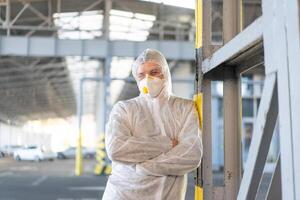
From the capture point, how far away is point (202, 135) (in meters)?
2.27

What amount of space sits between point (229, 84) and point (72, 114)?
546 inches

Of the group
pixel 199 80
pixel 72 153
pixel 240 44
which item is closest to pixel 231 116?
pixel 199 80

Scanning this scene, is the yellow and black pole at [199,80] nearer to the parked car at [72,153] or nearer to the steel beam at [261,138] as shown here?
the steel beam at [261,138]

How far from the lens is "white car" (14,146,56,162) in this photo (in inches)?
298

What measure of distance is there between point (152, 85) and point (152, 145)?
0.27m


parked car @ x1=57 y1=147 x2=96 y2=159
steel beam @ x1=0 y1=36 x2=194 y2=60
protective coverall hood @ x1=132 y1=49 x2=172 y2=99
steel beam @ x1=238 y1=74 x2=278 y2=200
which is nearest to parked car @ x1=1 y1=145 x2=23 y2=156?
protective coverall hood @ x1=132 y1=49 x2=172 y2=99

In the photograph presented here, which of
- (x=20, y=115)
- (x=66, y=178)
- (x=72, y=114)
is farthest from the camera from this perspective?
(x=72, y=114)

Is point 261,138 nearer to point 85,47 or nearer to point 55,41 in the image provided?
point 55,41

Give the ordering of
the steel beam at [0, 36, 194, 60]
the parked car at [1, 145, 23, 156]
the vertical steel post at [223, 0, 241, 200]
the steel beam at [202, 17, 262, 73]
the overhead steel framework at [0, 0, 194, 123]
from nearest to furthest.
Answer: the steel beam at [202, 17, 262, 73]
the vertical steel post at [223, 0, 241, 200]
the parked car at [1, 145, 23, 156]
the overhead steel framework at [0, 0, 194, 123]
the steel beam at [0, 36, 194, 60]

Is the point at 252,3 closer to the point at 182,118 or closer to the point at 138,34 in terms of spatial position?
the point at 182,118

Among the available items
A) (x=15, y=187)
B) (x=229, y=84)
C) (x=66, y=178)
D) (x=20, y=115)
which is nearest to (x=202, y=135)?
(x=229, y=84)

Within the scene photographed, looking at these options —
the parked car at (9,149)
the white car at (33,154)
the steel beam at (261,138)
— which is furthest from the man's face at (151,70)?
the white car at (33,154)

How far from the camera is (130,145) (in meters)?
1.90

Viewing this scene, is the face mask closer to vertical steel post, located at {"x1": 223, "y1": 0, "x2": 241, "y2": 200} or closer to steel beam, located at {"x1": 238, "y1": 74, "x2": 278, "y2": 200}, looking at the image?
vertical steel post, located at {"x1": 223, "y1": 0, "x2": 241, "y2": 200}
